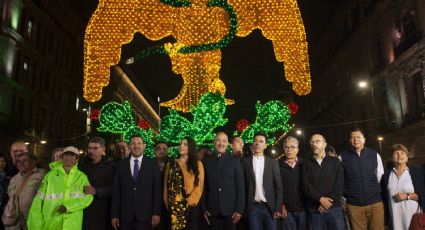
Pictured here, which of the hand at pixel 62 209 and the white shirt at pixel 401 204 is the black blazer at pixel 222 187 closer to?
the hand at pixel 62 209

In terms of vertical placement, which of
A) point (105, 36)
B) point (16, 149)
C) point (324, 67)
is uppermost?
point (324, 67)

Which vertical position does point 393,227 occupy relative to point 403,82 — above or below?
below

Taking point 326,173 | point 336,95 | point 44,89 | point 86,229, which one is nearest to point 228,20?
point 326,173

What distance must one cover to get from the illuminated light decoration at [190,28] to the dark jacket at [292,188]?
19.1 feet

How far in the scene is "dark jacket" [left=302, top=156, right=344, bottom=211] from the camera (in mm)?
6590

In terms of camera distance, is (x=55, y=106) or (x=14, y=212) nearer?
(x=14, y=212)

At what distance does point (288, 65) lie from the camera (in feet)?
42.8

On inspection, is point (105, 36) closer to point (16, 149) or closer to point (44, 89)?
point (16, 149)

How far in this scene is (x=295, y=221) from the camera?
6.90 m

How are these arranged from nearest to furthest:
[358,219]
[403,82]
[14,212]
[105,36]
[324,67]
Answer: [14,212]
[358,219]
[105,36]
[403,82]
[324,67]

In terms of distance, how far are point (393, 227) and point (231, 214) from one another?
8.35 ft

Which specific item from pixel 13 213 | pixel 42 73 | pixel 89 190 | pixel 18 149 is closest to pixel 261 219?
pixel 89 190

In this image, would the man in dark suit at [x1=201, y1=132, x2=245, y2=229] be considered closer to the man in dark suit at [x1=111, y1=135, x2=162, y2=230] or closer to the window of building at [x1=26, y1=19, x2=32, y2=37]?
the man in dark suit at [x1=111, y1=135, x2=162, y2=230]

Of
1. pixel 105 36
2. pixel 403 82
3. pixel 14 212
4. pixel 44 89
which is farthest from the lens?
pixel 44 89
